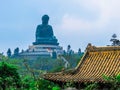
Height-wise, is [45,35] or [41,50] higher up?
[45,35]

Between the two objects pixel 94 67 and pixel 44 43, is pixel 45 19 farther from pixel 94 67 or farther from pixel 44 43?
pixel 94 67

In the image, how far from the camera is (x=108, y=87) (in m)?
21.7

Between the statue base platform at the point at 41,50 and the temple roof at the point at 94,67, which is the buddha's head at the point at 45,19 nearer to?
the statue base platform at the point at 41,50

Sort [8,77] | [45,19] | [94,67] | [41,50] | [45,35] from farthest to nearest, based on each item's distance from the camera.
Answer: [45,19] < [45,35] < [41,50] < [8,77] < [94,67]

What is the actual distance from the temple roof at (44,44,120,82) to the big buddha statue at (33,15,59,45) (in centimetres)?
9570

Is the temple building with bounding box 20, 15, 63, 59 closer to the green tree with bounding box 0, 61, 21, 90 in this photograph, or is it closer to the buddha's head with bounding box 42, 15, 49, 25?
the buddha's head with bounding box 42, 15, 49, 25

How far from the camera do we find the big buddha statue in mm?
121787

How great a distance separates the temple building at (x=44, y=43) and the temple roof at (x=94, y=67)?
91664 millimetres

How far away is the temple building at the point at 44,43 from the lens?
389 feet

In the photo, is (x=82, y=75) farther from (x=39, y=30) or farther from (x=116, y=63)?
(x=39, y=30)

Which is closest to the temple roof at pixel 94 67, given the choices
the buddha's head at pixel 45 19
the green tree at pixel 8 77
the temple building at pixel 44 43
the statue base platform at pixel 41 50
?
the green tree at pixel 8 77

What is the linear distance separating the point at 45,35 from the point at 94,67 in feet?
323

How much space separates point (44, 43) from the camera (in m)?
123

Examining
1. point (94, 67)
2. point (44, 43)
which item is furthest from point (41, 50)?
point (94, 67)
